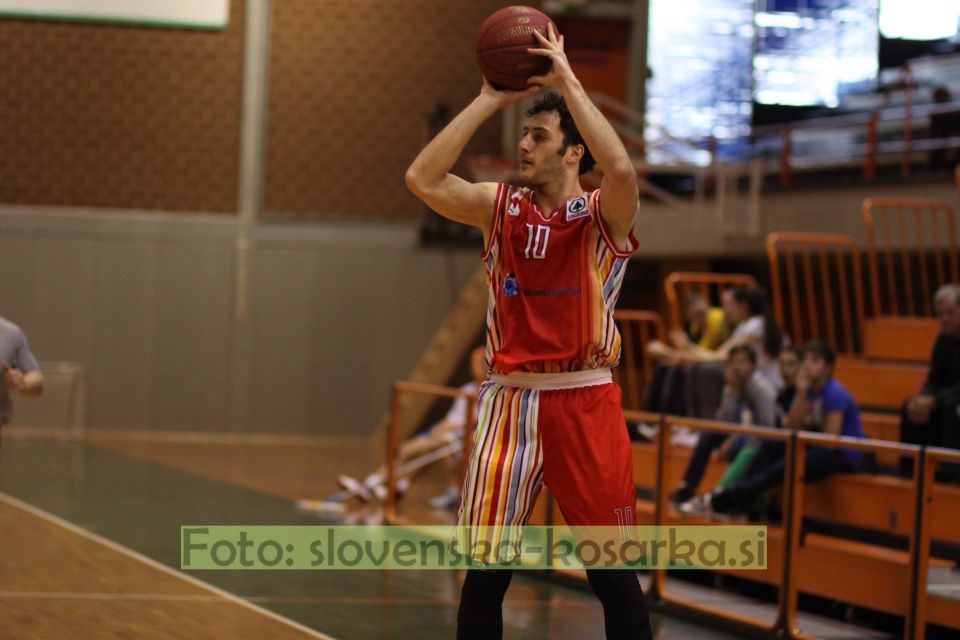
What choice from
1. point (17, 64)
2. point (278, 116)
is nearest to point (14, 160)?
point (17, 64)

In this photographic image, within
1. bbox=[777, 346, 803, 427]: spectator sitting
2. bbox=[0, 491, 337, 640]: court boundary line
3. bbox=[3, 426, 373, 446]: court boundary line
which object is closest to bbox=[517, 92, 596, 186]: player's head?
bbox=[0, 491, 337, 640]: court boundary line

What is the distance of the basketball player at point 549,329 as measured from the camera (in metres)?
3.64

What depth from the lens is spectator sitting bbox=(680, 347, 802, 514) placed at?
6.97m

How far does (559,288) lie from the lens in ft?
12.2

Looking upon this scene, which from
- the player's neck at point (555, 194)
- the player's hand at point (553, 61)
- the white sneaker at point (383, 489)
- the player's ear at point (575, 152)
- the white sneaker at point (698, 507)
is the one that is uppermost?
the player's hand at point (553, 61)

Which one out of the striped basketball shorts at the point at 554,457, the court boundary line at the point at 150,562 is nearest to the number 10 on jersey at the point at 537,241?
the striped basketball shorts at the point at 554,457

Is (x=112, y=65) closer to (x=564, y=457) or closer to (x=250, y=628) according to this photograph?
(x=250, y=628)

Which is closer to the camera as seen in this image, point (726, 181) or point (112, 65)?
point (726, 181)

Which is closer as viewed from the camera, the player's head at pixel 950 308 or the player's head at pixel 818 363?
the player's head at pixel 818 363

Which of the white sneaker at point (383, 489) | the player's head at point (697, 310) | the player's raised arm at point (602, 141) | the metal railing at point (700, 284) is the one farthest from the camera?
the metal railing at point (700, 284)

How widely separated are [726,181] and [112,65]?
730 cm

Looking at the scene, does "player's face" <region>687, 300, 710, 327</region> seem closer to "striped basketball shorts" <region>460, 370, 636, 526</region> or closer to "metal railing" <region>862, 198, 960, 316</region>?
"metal railing" <region>862, 198, 960, 316</region>

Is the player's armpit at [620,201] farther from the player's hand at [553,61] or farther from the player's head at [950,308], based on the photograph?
the player's head at [950,308]

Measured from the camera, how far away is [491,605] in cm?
368
